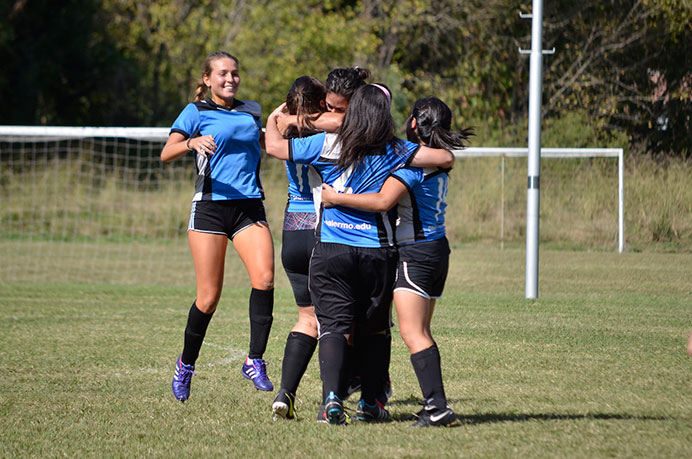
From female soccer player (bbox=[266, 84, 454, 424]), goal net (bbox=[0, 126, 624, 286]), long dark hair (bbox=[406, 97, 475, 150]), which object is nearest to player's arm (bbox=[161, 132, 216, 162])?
female soccer player (bbox=[266, 84, 454, 424])

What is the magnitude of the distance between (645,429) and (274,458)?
1.90 m

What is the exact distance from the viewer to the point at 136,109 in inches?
1209

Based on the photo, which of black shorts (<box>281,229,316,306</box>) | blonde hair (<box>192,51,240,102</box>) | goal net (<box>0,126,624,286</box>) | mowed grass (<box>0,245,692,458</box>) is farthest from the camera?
goal net (<box>0,126,624,286</box>)

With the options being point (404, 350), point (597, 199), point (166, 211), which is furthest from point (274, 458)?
point (166, 211)

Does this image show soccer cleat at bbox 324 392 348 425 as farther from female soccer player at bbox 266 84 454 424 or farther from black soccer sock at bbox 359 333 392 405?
black soccer sock at bbox 359 333 392 405

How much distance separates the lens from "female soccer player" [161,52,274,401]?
18.3 ft

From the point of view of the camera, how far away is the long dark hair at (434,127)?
15.6 feet

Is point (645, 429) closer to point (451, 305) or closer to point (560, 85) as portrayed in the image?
point (451, 305)

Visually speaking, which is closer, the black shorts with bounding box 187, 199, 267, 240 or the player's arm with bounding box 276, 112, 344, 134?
the player's arm with bounding box 276, 112, 344, 134

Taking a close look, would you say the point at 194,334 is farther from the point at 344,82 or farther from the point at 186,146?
the point at 344,82

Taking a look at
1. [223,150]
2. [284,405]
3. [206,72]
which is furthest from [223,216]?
[284,405]

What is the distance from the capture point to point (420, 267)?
4.64 meters

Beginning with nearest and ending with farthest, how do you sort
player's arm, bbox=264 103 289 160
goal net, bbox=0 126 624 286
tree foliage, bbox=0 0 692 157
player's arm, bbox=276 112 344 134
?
player's arm, bbox=264 103 289 160, player's arm, bbox=276 112 344 134, goal net, bbox=0 126 624 286, tree foliage, bbox=0 0 692 157

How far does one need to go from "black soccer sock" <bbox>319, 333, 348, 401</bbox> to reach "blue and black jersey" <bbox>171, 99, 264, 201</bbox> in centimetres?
139
